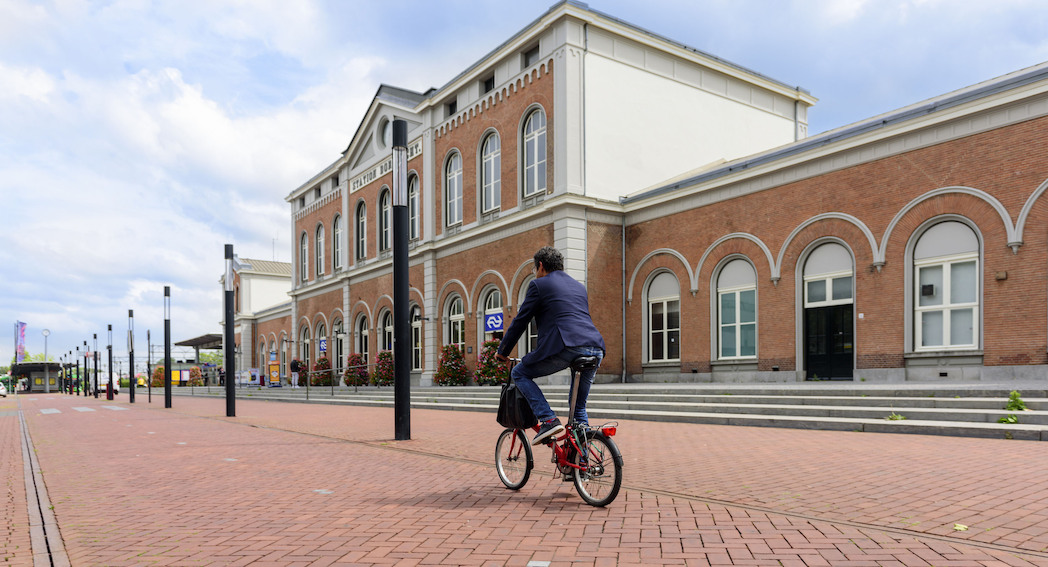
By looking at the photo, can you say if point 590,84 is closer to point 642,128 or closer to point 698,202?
point 642,128

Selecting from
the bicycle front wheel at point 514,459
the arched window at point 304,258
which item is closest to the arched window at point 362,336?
the arched window at point 304,258

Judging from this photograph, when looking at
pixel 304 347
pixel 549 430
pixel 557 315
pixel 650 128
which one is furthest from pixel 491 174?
pixel 304 347

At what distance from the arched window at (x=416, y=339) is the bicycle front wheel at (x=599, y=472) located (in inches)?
1001

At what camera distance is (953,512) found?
5043 mm

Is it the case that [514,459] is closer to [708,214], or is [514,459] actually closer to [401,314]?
[401,314]

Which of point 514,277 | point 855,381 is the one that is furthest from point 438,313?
point 855,381

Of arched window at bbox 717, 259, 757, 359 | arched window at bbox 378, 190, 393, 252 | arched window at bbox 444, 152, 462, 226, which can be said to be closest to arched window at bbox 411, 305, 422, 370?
arched window at bbox 444, 152, 462, 226

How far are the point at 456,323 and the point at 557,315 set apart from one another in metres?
22.5

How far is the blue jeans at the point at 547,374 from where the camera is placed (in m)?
5.49

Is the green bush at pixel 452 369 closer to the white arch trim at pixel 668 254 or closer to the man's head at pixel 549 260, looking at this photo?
the white arch trim at pixel 668 254

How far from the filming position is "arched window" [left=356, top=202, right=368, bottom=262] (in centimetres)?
3638

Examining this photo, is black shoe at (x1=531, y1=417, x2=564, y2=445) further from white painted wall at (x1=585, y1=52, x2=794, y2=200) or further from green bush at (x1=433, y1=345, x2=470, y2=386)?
green bush at (x1=433, y1=345, x2=470, y2=386)

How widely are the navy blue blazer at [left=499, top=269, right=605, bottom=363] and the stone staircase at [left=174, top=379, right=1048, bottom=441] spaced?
6503 millimetres

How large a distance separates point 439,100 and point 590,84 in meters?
8.14
